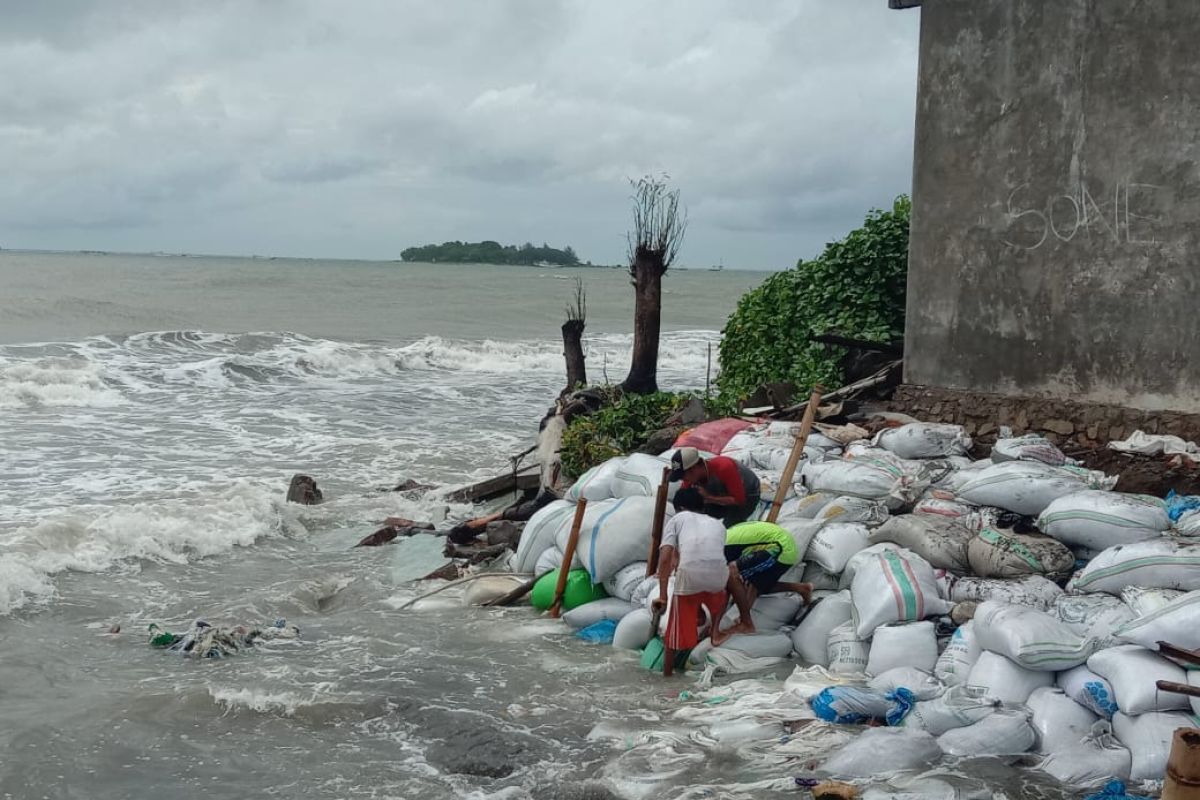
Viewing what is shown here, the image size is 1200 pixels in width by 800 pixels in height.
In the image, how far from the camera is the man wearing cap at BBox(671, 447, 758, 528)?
6598mm

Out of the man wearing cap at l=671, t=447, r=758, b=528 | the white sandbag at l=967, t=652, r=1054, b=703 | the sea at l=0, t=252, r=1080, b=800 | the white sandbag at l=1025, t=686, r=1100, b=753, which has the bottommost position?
the sea at l=0, t=252, r=1080, b=800

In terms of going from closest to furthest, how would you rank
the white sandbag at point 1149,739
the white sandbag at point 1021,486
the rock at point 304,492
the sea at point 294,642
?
the white sandbag at point 1149,739, the sea at point 294,642, the white sandbag at point 1021,486, the rock at point 304,492

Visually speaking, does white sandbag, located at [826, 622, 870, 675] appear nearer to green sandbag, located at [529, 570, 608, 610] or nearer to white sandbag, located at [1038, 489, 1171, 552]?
white sandbag, located at [1038, 489, 1171, 552]

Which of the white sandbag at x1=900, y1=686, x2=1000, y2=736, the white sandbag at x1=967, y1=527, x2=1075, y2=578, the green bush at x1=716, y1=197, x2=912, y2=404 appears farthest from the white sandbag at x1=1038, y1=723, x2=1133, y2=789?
the green bush at x1=716, y1=197, x2=912, y2=404

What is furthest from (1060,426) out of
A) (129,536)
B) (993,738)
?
(129,536)

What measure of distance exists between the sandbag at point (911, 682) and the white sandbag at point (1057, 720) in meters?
0.42

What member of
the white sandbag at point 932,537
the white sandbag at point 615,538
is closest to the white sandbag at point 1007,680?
the white sandbag at point 932,537

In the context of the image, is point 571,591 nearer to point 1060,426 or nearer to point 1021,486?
point 1021,486

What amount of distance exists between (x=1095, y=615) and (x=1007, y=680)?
24.4 inches

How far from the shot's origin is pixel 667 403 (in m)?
10.3

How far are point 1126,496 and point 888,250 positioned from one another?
4.32m

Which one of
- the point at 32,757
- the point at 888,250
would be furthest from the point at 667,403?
the point at 32,757

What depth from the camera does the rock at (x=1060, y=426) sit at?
A: 707cm

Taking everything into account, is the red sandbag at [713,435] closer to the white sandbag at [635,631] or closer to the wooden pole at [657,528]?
the wooden pole at [657,528]
